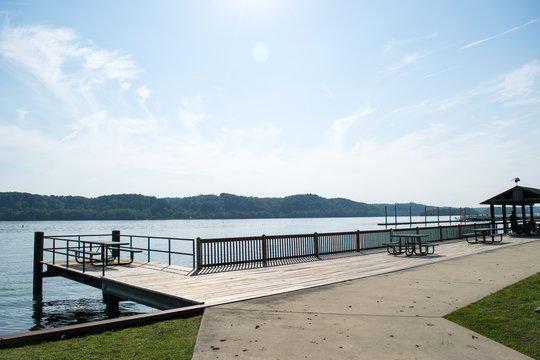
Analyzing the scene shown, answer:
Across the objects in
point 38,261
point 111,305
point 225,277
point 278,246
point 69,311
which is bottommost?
point 69,311

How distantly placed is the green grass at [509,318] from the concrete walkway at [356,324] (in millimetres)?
218

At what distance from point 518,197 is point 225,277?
25.5 m

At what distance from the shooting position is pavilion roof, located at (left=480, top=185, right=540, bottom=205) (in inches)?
1068

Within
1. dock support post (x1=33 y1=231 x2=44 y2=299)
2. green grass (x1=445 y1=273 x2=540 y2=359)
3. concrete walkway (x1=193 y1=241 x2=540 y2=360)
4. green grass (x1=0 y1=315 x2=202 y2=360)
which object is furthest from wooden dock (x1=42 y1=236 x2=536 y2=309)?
green grass (x1=445 y1=273 x2=540 y2=359)

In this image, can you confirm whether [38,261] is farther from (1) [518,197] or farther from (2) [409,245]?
(1) [518,197]

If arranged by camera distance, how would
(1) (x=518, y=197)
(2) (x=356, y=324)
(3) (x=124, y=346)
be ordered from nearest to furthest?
(3) (x=124, y=346), (2) (x=356, y=324), (1) (x=518, y=197)

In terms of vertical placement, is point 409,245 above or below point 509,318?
below

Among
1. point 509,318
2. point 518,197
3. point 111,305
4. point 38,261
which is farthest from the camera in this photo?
point 518,197

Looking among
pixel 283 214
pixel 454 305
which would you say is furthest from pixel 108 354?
pixel 283 214

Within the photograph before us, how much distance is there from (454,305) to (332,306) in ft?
7.23

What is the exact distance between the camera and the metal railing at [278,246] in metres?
12.7

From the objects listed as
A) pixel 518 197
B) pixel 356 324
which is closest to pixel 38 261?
pixel 356 324

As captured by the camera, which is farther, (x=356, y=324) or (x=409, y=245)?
(x=409, y=245)

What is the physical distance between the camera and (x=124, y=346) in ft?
16.0
